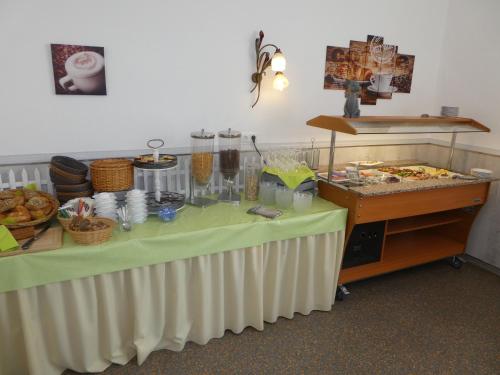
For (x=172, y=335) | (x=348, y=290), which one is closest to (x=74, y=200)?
(x=172, y=335)

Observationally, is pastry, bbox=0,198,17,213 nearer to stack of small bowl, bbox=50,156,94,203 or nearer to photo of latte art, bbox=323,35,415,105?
stack of small bowl, bbox=50,156,94,203

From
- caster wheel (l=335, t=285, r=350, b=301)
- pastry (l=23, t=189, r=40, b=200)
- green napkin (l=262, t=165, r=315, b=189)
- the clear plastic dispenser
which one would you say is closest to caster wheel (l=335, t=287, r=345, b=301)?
caster wheel (l=335, t=285, r=350, b=301)

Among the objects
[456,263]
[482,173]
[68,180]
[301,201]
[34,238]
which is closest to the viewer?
[34,238]

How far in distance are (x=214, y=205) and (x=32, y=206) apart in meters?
0.92

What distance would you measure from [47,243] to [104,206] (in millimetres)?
308

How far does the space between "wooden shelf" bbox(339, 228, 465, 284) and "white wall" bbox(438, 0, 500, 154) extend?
2.64 ft

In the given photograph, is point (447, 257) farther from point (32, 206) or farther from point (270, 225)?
point (32, 206)

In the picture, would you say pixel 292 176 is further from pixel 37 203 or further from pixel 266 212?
pixel 37 203

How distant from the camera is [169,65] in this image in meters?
2.16

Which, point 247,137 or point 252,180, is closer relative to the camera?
point 252,180

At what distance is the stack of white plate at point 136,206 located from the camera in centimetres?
178

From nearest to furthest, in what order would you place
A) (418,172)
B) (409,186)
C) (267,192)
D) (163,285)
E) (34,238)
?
(34,238) → (163,285) → (267,192) → (409,186) → (418,172)

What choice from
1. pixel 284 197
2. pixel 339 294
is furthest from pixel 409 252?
pixel 284 197

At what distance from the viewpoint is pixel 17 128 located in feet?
6.26
